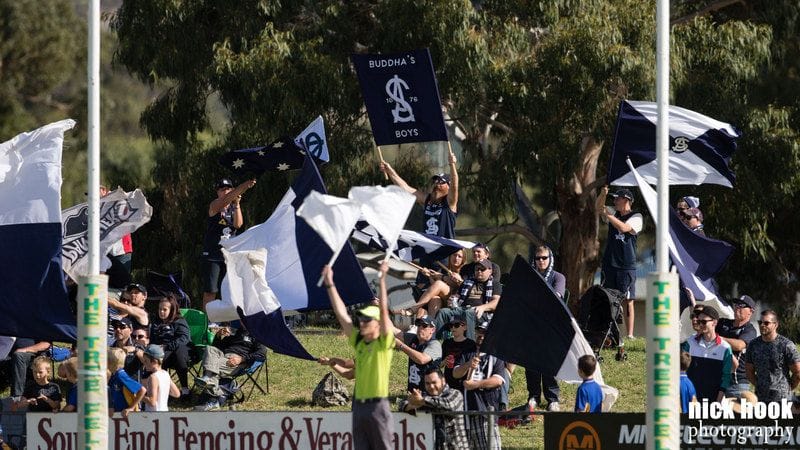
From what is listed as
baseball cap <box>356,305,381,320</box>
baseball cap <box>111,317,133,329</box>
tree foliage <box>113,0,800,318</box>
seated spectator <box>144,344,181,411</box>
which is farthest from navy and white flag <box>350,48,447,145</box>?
tree foliage <box>113,0,800,318</box>

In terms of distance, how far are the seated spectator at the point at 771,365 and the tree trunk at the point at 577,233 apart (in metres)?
12.8

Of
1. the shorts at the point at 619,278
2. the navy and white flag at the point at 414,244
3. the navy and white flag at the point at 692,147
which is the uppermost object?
the navy and white flag at the point at 692,147

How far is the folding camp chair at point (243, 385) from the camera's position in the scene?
18.0m

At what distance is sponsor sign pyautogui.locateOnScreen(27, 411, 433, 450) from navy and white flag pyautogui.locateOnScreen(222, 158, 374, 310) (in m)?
2.17

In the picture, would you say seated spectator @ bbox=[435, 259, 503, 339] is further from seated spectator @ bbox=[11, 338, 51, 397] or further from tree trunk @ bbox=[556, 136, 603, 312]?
tree trunk @ bbox=[556, 136, 603, 312]

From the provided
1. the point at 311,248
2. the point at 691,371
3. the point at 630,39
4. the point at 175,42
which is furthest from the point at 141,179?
the point at 691,371

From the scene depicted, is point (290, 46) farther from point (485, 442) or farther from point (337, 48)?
point (485, 442)

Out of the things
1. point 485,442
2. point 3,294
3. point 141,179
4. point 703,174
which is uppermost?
point 141,179

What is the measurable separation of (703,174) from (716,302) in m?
1.59

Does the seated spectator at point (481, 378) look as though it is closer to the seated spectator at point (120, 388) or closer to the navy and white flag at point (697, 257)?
the navy and white flag at point (697, 257)

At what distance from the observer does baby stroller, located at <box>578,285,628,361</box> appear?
1902 centimetres

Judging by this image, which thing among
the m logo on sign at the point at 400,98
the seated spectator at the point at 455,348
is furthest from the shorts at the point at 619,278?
the seated spectator at the point at 455,348

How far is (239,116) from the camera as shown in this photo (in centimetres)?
2691

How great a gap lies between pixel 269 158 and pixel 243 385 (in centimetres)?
279
